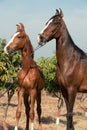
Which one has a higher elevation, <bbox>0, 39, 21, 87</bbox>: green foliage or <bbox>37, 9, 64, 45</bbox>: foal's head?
<bbox>37, 9, 64, 45</bbox>: foal's head

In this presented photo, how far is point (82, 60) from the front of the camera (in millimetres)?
8133

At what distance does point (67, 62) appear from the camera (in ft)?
26.3

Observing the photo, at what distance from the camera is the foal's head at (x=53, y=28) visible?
7.91 meters

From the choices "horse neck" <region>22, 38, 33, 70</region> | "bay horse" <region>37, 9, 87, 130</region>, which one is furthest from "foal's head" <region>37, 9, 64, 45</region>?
"horse neck" <region>22, 38, 33, 70</region>

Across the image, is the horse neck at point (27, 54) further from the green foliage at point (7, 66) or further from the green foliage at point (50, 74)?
the green foliage at point (50, 74)

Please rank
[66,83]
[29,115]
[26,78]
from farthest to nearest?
Answer: [29,115], [26,78], [66,83]

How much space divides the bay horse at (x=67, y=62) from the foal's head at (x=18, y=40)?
3.90ft

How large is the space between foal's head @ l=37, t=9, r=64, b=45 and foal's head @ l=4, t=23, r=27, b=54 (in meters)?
1.19

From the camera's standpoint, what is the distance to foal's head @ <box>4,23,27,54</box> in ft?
29.1

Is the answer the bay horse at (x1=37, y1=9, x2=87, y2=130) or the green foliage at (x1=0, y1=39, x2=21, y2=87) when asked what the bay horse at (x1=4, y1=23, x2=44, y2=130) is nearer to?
the bay horse at (x1=37, y1=9, x2=87, y2=130)

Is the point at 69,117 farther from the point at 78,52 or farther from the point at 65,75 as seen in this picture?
the point at 78,52

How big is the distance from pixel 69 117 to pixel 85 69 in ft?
3.64

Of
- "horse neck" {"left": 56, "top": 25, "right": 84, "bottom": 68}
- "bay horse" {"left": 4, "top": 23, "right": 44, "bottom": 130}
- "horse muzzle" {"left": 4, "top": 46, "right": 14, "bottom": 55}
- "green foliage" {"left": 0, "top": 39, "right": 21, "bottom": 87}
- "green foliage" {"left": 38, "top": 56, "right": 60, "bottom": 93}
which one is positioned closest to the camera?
"horse neck" {"left": 56, "top": 25, "right": 84, "bottom": 68}

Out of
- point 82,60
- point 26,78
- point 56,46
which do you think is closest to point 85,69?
point 82,60
